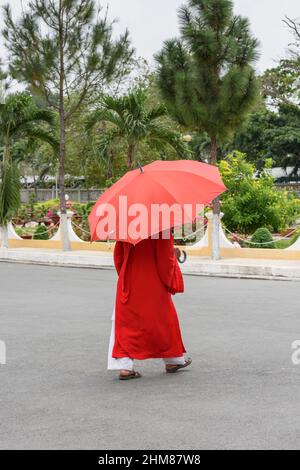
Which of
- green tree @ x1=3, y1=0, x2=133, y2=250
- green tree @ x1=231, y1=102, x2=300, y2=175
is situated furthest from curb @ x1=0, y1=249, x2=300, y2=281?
green tree @ x1=231, y1=102, x2=300, y2=175

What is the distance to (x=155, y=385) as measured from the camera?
6.60 metres

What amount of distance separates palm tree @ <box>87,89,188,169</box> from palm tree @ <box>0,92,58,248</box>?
1.59 meters

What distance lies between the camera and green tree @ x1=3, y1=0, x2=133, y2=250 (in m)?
21.7

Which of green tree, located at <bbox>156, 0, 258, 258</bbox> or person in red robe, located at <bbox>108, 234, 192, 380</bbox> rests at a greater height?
green tree, located at <bbox>156, 0, 258, 258</bbox>

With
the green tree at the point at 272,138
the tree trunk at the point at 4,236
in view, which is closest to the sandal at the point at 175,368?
the tree trunk at the point at 4,236

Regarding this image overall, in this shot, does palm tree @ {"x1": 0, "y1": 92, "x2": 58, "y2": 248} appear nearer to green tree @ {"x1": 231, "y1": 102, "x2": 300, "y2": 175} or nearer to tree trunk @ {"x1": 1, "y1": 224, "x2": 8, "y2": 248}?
tree trunk @ {"x1": 1, "y1": 224, "x2": 8, "y2": 248}

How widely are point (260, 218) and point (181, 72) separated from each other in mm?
5118

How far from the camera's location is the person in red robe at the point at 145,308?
22.2 ft

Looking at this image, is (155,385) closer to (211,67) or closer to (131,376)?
(131,376)

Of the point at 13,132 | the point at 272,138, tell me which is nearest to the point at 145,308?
the point at 13,132

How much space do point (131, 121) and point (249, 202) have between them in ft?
12.7

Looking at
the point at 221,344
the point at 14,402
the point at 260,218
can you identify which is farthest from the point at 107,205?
the point at 260,218

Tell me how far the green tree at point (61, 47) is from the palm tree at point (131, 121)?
0.77m

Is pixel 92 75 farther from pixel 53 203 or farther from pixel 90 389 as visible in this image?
pixel 53 203
